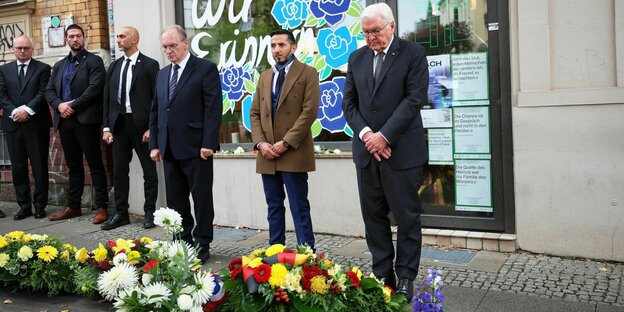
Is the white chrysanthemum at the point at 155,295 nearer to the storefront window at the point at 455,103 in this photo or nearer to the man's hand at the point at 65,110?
the storefront window at the point at 455,103

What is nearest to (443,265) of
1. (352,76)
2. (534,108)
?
(534,108)

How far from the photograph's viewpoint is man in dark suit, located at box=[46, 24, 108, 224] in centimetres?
766

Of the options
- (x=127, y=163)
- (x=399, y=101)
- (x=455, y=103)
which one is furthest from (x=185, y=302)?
(x=127, y=163)

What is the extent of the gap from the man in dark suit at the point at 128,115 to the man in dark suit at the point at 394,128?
12.1ft

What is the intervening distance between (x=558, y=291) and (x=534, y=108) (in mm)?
1725

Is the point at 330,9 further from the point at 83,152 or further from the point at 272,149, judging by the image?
the point at 83,152

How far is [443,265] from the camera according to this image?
5395 mm

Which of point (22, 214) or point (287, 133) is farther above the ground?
point (287, 133)

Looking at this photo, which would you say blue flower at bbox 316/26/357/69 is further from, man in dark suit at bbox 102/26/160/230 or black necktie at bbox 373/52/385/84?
black necktie at bbox 373/52/385/84

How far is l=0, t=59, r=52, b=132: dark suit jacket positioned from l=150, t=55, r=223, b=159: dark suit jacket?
3261 mm

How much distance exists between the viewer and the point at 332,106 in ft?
22.9

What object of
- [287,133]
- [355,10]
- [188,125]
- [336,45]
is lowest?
[287,133]

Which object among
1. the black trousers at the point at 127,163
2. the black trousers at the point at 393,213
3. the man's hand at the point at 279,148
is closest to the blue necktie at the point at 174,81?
the man's hand at the point at 279,148

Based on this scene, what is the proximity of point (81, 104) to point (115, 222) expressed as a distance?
1.51m
